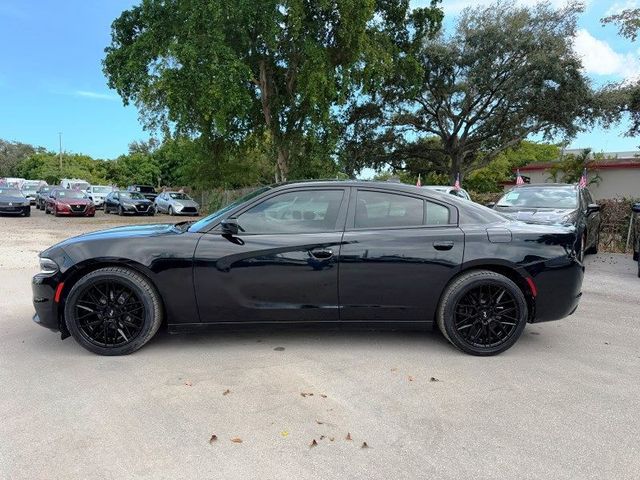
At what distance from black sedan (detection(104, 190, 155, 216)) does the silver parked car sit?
0.70m

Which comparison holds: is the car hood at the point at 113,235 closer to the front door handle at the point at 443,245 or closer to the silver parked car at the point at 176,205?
the front door handle at the point at 443,245

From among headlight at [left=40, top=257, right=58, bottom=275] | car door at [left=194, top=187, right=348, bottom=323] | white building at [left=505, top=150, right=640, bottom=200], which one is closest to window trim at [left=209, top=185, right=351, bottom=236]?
car door at [left=194, top=187, right=348, bottom=323]

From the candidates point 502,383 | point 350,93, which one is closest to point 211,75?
point 350,93

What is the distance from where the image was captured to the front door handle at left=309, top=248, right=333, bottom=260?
13.7 ft

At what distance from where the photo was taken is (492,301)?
432cm

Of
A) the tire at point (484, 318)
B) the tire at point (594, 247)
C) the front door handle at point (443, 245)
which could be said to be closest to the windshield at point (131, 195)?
the tire at point (594, 247)

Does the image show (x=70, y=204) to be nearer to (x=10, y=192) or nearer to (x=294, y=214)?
(x=10, y=192)

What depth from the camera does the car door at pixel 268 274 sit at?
13.6 feet

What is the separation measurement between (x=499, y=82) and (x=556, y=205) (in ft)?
50.9

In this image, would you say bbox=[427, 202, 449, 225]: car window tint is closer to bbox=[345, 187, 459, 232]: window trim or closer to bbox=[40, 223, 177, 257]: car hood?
bbox=[345, 187, 459, 232]: window trim

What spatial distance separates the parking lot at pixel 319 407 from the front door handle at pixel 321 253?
2.93 feet

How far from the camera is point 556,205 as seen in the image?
9.42 meters

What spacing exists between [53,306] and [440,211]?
141 inches

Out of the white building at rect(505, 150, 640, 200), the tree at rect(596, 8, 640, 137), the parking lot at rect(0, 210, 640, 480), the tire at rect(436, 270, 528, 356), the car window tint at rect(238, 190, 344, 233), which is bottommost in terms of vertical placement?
the parking lot at rect(0, 210, 640, 480)
